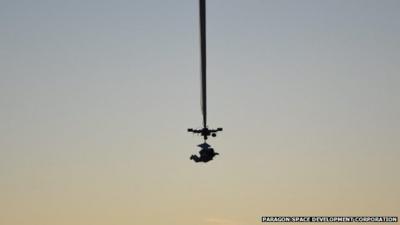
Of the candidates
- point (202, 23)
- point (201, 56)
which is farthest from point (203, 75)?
point (202, 23)

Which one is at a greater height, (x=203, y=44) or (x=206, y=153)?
(x=203, y=44)

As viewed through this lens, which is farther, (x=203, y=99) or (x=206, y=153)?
(x=206, y=153)

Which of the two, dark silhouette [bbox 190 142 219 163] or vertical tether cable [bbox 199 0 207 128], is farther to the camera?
dark silhouette [bbox 190 142 219 163]

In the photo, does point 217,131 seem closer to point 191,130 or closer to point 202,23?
point 191,130

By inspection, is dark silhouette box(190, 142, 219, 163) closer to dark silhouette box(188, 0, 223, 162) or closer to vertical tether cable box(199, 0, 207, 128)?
dark silhouette box(188, 0, 223, 162)

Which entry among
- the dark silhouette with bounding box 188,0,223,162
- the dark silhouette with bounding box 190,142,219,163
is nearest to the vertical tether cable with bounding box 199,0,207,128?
the dark silhouette with bounding box 188,0,223,162

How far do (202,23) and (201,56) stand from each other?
531cm

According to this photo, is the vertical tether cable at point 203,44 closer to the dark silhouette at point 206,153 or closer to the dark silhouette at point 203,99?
the dark silhouette at point 203,99

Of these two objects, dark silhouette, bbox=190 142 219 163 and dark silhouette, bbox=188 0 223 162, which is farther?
dark silhouette, bbox=190 142 219 163

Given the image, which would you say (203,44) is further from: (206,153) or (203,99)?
(206,153)

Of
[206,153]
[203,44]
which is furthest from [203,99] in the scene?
[206,153]

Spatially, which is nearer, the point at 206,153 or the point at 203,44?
the point at 203,44

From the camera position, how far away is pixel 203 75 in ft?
284

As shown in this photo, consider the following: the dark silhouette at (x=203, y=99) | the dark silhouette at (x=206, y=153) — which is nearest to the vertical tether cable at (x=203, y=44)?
the dark silhouette at (x=203, y=99)
